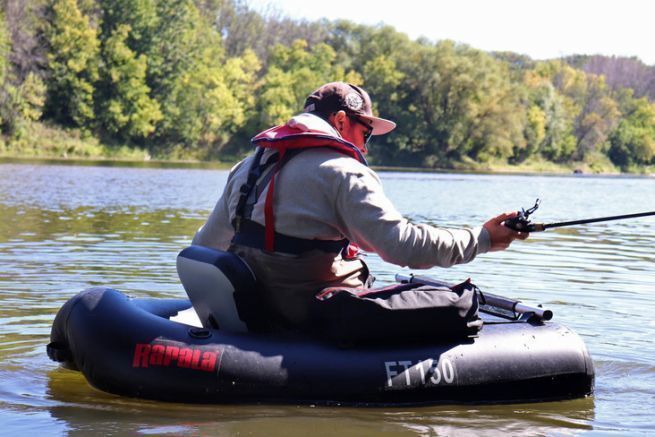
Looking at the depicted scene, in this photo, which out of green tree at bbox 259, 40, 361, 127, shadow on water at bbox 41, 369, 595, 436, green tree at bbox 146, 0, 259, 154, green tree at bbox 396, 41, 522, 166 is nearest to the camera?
shadow on water at bbox 41, 369, 595, 436

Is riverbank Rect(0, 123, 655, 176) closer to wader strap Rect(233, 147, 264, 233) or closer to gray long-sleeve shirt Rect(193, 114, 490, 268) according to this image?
wader strap Rect(233, 147, 264, 233)

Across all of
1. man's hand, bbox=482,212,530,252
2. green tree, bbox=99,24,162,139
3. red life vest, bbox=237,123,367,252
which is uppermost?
red life vest, bbox=237,123,367,252

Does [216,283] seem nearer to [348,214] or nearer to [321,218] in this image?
[321,218]

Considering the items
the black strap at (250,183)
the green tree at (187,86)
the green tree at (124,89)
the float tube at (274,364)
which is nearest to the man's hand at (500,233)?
the float tube at (274,364)

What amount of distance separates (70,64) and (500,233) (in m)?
47.0

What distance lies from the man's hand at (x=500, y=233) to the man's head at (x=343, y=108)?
2.28ft

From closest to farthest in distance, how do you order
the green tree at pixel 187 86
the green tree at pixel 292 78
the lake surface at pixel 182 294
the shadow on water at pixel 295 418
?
the shadow on water at pixel 295 418 → the lake surface at pixel 182 294 → the green tree at pixel 187 86 → the green tree at pixel 292 78

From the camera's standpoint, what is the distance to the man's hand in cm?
433

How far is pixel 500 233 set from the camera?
4332 millimetres

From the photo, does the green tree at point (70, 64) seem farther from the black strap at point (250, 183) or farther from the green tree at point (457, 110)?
the black strap at point (250, 183)

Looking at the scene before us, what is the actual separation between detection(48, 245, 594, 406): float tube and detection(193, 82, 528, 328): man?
10.3 inches

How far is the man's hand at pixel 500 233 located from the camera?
4332 mm

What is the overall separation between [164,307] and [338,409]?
1.16 m

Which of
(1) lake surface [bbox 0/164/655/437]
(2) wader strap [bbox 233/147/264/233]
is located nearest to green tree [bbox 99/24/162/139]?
(1) lake surface [bbox 0/164/655/437]
